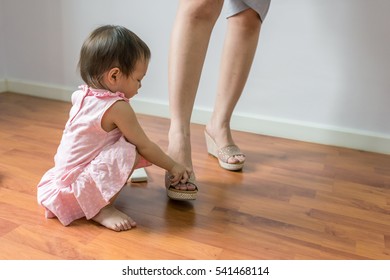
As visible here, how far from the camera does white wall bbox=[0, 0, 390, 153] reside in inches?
60.3

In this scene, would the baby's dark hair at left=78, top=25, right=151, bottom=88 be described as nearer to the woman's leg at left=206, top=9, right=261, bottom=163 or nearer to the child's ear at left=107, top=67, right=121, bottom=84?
the child's ear at left=107, top=67, right=121, bottom=84

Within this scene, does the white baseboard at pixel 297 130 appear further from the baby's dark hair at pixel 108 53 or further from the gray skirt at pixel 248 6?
the baby's dark hair at pixel 108 53

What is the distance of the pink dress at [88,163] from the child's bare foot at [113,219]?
0.02 metres

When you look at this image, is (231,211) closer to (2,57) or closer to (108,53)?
(108,53)

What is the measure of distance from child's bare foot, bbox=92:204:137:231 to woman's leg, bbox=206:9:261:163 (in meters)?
0.46

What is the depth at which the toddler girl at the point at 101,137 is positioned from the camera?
91cm

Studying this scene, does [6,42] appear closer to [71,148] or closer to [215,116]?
[215,116]

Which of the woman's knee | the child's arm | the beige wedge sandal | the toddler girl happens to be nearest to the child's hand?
the child's arm

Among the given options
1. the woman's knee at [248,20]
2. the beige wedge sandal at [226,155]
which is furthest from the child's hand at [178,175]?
the woman's knee at [248,20]

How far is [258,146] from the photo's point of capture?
1.57 m

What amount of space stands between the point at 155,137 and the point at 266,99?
0.47m

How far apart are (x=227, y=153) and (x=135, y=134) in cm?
46

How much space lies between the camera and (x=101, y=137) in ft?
3.07
